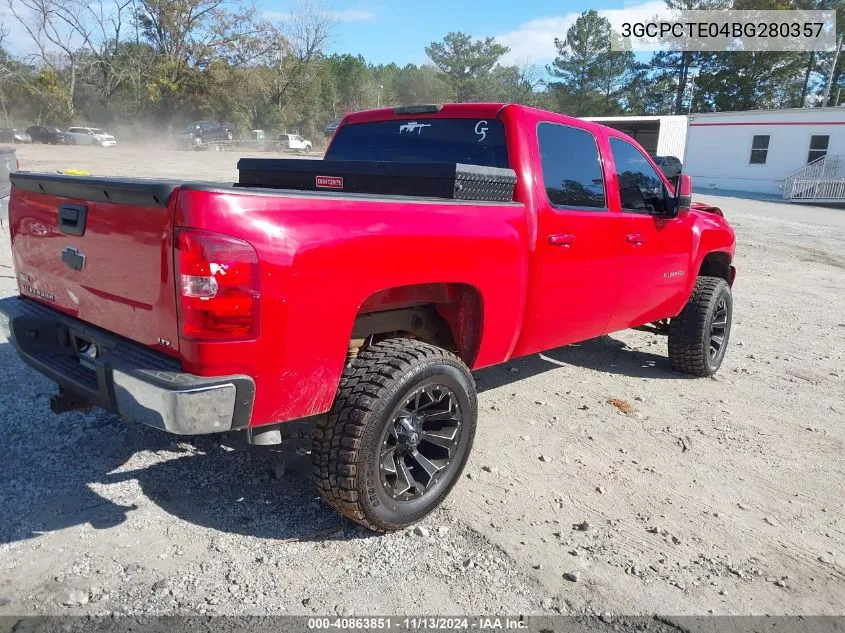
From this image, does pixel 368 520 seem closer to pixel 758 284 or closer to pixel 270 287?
pixel 270 287

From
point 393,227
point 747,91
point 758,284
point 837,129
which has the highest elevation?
point 747,91

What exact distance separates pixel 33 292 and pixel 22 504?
3.40 feet

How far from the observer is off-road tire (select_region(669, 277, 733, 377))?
525cm

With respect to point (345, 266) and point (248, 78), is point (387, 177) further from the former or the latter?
point (248, 78)

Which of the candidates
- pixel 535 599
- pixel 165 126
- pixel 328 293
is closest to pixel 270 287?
pixel 328 293

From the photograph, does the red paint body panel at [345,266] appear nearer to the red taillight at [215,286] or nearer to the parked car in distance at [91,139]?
the red taillight at [215,286]

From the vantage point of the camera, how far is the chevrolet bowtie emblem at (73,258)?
110 inches

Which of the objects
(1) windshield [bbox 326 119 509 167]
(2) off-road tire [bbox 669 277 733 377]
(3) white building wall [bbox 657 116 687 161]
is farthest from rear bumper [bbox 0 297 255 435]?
(3) white building wall [bbox 657 116 687 161]

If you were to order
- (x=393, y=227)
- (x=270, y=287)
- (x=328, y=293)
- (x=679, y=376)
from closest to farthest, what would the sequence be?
(x=270, y=287), (x=328, y=293), (x=393, y=227), (x=679, y=376)

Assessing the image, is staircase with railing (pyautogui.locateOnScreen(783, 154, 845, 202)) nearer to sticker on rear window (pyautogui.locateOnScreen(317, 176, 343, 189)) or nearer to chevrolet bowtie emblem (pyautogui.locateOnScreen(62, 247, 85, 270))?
sticker on rear window (pyautogui.locateOnScreen(317, 176, 343, 189))

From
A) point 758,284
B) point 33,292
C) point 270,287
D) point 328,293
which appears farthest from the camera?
point 758,284

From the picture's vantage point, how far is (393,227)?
2.77 m

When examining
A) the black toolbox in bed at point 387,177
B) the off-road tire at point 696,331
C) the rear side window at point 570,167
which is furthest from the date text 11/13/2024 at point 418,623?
the off-road tire at point 696,331

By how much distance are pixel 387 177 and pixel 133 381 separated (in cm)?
177
